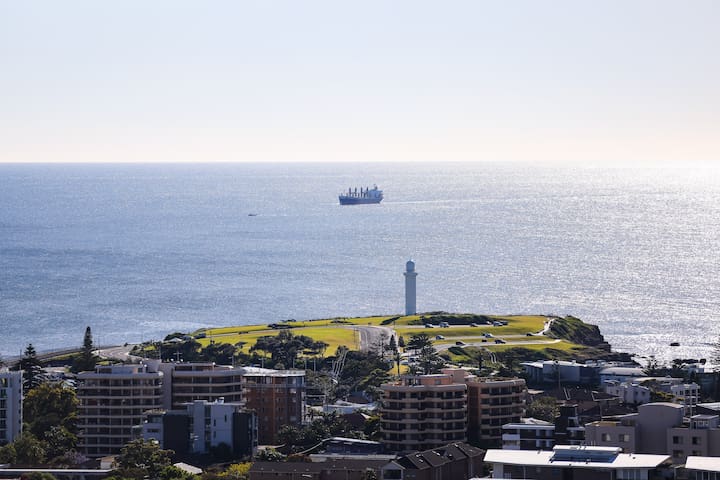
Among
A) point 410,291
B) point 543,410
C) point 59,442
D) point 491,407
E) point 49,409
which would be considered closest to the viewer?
point 59,442

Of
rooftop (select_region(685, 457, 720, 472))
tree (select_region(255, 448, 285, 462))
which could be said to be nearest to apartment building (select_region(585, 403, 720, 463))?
rooftop (select_region(685, 457, 720, 472))

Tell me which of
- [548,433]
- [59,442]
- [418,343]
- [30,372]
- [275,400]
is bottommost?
[59,442]

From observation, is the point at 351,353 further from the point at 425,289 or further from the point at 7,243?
the point at 7,243

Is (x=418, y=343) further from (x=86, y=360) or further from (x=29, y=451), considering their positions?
(x=29, y=451)

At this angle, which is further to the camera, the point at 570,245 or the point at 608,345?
the point at 570,245

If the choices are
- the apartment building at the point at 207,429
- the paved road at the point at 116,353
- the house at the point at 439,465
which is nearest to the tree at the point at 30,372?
the paved road at the point at 116,353

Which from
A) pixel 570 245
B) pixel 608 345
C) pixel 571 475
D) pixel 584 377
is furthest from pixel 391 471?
pixel 570 245

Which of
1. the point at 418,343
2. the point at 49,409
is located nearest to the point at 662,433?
the point at 49,409
